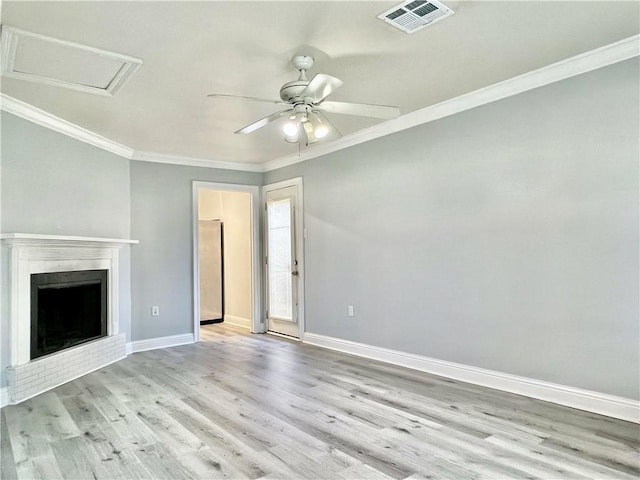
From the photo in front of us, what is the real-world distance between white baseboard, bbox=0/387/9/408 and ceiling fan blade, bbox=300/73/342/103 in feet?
Result: 10.6

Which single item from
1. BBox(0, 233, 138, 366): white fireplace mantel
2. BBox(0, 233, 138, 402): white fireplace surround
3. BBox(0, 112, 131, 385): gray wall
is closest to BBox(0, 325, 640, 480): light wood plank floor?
BBox(0, 233, 138, 402): white fireplace surround

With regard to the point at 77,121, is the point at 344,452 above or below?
below

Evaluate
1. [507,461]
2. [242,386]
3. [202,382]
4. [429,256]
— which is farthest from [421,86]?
[202,382]

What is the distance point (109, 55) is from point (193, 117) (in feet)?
4.15

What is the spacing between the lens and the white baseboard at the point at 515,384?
→ 9.21ft

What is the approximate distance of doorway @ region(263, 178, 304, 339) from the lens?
5.63 meters

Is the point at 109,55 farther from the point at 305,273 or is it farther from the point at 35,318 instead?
the point at 305,273

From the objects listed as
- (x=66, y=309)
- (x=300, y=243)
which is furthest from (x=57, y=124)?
(x=300, y=243)

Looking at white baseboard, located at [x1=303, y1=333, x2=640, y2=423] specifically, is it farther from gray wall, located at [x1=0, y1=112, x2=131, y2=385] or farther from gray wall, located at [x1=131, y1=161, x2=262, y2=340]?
gray wall, located at [x1=0, y1=112, x2=131, y2=385]

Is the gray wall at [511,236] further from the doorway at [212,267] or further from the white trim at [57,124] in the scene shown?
the doorway at [212,267]

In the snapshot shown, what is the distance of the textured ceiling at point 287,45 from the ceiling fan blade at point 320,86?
12.1 inches

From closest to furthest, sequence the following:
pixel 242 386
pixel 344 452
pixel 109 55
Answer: pixel 344 452 < pixel 109 55 < pixel 242 386

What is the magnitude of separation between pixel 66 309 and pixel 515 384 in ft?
13.8

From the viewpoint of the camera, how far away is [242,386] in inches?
145
